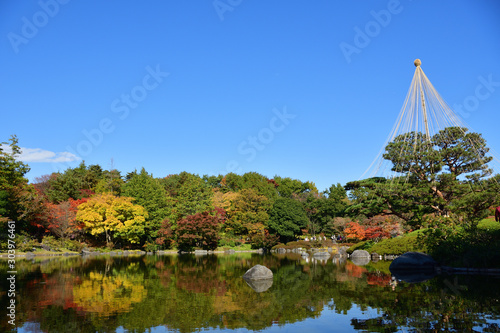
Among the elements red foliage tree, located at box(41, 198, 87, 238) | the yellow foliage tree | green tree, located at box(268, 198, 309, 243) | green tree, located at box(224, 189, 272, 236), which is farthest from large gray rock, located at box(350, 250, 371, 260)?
red foliage tree, located at box(41, 198, 87, 238)

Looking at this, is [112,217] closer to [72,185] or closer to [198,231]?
[198,231]

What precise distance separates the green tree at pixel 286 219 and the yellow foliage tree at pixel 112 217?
14486 mm

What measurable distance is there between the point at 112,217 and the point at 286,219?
60.9ft

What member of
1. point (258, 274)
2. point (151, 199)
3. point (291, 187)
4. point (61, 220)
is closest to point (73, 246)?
point (61, 220)

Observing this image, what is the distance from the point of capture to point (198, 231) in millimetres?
34812

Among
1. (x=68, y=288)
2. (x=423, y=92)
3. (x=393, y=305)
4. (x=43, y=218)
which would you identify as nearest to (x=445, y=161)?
(x=423, y=92)

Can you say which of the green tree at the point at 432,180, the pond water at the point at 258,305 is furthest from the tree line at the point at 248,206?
the pond water at the point at 258,305

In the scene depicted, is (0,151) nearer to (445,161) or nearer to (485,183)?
(445,161)

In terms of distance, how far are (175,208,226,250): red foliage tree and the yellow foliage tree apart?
396cm

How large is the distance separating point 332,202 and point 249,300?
112ft

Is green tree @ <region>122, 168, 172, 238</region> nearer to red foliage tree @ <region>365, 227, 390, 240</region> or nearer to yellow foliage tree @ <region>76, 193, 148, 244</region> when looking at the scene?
yellow foliage tree @ <region>76, 193, 148, 244</region>

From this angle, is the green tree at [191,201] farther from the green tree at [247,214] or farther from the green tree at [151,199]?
the green tree at [247,214]

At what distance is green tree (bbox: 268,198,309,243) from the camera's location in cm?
3934

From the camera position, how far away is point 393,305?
838cm
